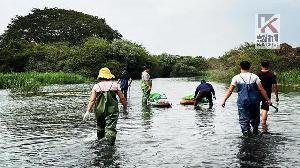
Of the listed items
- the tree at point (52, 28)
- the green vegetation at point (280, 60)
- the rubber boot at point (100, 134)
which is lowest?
the rubber boot at point (100, 134)

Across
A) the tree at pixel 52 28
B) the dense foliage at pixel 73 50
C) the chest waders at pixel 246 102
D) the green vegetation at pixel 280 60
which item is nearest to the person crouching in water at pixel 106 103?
the chest waders at pixel 246 102

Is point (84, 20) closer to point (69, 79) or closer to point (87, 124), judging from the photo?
point (69, 79)

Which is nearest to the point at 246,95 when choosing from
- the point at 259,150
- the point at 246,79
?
the point at 246,79

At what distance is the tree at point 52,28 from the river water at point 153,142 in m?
70.0

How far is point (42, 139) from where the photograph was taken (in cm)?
1316

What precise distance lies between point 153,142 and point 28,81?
28.6m

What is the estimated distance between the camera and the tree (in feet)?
285

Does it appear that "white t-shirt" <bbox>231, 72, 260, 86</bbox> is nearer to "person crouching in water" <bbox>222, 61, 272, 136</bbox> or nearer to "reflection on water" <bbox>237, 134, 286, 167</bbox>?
"person crouching in water" <bbox>222, 61, 272, 136</bbox>

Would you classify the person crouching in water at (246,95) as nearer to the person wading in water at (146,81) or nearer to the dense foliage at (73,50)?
the person wading in water at (146,81)

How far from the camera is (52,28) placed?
87.8 m

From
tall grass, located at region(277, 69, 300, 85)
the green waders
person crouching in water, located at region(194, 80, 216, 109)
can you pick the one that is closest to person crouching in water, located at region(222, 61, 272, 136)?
person crouching in water, located at region(194, 80, 216, 109)

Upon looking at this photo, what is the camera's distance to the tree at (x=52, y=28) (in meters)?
87.0

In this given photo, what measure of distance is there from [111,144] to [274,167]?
14.1 feet

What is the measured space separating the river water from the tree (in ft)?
230
